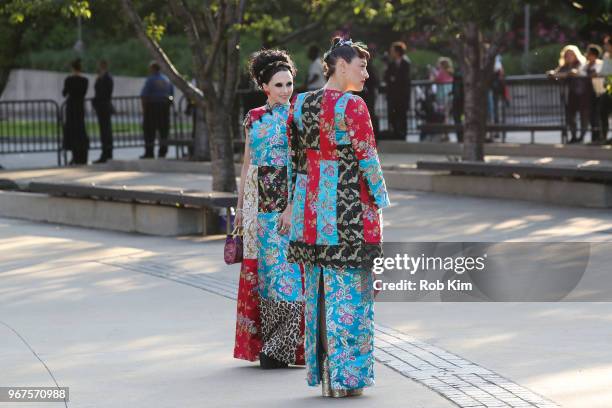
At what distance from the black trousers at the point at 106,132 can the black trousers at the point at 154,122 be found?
1.94 ft

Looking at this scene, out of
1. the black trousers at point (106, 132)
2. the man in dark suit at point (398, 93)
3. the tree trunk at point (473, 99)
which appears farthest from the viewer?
the man in dark suit at point (398, 93)

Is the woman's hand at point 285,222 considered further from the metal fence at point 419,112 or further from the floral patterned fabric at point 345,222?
the metal fence at point 419,112

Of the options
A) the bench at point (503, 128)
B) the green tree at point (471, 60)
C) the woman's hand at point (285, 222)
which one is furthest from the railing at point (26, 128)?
the woman's hand at point (285, 222)

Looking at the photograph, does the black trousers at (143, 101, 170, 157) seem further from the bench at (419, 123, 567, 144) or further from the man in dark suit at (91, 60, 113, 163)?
the bench at (419, 123, 567, 144)

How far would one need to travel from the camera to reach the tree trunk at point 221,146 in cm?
1609

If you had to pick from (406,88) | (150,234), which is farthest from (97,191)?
(406,88)

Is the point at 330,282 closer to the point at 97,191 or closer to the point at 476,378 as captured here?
the point at 476,378

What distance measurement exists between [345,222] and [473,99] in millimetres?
12541

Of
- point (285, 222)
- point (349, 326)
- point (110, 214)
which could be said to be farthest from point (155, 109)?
point (349, 326)

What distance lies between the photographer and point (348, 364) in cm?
699

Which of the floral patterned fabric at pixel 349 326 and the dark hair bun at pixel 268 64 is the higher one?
the dark hair bun at pixel 268 64

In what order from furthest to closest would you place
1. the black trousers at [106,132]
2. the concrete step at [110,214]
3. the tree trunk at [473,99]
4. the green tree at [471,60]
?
the black trousers at [106,132] → the tree trunk at [473,99] → the green tree at [471,60] → the concrete step at [110,214]

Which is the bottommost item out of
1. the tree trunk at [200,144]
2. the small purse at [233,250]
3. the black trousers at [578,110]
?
the small purse at [233,250]

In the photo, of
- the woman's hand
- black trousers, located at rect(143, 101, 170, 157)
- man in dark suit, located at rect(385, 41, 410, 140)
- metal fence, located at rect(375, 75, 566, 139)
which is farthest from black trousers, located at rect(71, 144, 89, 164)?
the woman's hand
